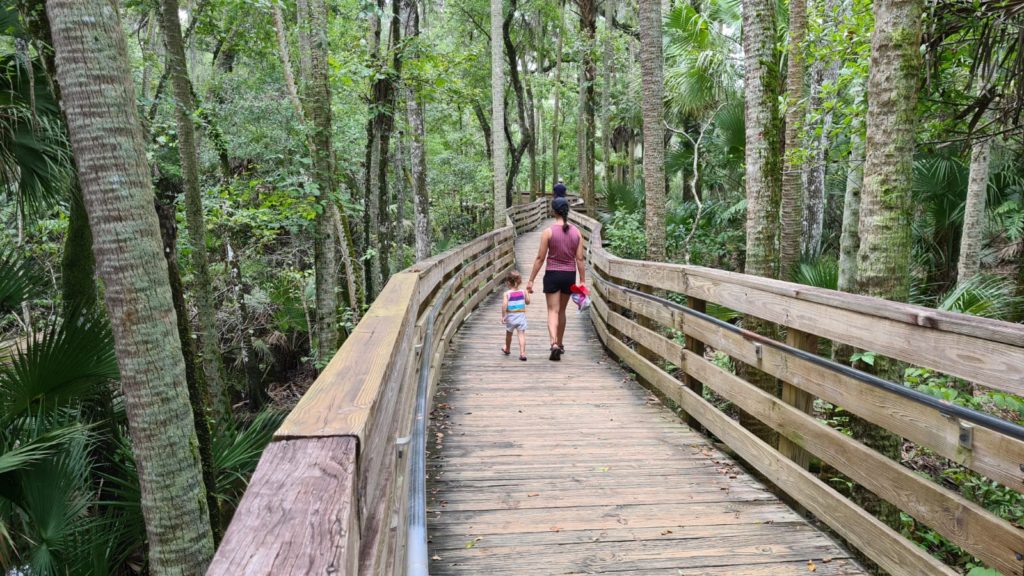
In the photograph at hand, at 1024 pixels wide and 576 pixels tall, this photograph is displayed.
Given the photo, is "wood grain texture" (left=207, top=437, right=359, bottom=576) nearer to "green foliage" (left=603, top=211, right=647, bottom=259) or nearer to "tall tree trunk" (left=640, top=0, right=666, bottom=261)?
"tall tree trunk" (left=640, top=0, right=666, bottom=261)

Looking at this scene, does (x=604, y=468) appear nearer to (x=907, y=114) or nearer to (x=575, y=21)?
(x=907, y=114)

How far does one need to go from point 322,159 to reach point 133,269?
6142mm

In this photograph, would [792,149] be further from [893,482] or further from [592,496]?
[893,482]

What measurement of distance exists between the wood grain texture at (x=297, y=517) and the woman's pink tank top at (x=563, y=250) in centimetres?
616

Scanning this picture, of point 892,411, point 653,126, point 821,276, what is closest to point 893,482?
point 892,411

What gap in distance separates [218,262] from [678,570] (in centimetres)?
1404

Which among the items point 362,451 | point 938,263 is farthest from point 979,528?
point 938,263

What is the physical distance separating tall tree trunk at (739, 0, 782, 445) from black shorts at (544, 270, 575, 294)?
230 centimetres

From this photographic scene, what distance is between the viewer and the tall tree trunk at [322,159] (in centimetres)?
833

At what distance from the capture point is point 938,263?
10617mm

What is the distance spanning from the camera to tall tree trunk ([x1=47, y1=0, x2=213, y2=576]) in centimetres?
277

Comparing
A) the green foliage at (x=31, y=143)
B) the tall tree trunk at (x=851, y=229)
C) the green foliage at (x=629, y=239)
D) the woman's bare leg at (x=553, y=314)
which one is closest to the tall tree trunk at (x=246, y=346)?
the green foliage at (x=31, y=143)

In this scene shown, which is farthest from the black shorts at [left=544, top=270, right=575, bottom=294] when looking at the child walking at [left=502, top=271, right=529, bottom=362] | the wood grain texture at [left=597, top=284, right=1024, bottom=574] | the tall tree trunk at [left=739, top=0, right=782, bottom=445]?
the wood grain texture at [left=597, top=284, right=1024, bottom=574]

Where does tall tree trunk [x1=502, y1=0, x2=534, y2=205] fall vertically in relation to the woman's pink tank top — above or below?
above
